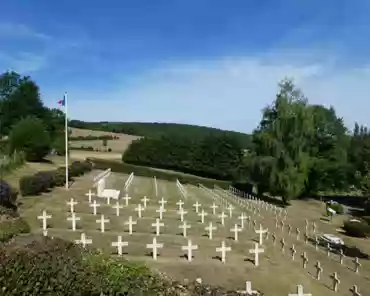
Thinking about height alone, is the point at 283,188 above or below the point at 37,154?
below

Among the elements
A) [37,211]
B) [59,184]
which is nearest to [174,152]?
[59,184]

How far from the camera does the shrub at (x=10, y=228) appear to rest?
1438 cm

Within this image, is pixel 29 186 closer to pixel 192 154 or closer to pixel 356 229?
pixel 356 229

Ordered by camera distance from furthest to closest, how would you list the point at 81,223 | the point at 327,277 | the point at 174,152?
the point at 174,152, the point at 81,223, the point at 327,277

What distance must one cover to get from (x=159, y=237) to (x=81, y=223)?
389cm

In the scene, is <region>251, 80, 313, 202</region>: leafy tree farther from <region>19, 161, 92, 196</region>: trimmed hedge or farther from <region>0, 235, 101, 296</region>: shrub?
<region>0, 235, 101, 296</region>: shrub

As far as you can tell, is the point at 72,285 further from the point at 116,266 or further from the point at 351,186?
the point at 351,186

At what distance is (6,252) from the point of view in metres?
8.81

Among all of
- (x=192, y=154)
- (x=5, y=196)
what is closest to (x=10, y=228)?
(x=5, y=196)

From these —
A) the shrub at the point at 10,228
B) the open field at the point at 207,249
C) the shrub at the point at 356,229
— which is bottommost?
the shrub at the point at 356,229

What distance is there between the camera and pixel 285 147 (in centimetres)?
5162

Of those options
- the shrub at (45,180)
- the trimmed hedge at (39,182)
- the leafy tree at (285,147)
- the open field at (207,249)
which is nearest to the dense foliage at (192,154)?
the leafy tree at (285,147)

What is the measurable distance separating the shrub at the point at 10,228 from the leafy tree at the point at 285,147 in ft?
116

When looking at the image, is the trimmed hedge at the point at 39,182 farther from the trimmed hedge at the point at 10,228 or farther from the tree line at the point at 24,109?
the tree line at the point at 24,109
